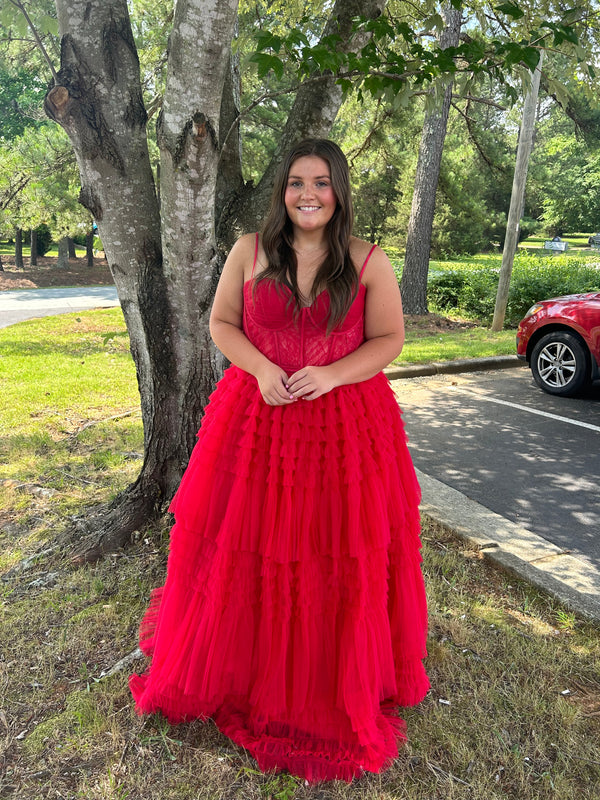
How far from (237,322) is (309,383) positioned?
458 mm

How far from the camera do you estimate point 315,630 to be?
208cm

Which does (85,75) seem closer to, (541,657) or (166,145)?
(166,145)

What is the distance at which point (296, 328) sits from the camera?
210 cm

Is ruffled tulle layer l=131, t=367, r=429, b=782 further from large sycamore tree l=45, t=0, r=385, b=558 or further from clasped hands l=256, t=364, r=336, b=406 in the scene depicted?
large sycamore tree l=45, t=0, r=385, b=558

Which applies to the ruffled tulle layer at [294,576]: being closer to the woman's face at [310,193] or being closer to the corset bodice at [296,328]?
the corset bodice at [296,328]

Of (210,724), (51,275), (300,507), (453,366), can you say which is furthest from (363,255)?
(51,275)

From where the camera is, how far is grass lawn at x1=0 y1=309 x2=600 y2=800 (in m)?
2.04

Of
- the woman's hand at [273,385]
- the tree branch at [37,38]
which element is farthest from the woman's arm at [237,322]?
the tree branch at [37,38]

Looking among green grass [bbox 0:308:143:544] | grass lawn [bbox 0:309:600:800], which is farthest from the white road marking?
green grass [bbox 0:308:143:544]

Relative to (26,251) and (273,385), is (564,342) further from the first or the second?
(26,251)

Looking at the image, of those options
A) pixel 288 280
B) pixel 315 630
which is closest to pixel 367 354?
pixel 288 280

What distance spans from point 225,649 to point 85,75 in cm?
269

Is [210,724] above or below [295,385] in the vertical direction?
below

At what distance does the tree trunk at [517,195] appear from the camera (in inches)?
371
